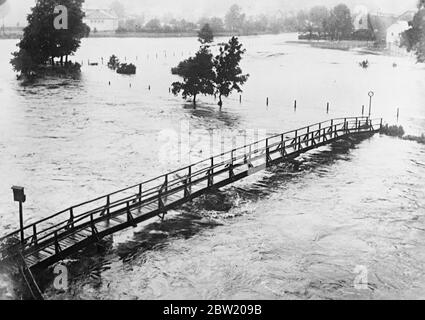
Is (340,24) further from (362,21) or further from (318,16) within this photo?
(318,16)

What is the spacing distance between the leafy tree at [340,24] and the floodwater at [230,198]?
289 ft

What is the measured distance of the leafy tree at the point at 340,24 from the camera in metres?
150

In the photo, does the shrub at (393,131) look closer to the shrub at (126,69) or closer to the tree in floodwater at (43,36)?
the tree in floodwater at (43,36)

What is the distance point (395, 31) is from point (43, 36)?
86215mm

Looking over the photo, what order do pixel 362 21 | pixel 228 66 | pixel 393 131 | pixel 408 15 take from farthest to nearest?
pixel 362 21 → pixel 408 15 → pixel 228 66 → pixel 393 131

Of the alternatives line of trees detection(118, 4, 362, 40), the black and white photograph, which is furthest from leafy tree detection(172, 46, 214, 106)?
line of trees detection(118, 4, 362, 40)

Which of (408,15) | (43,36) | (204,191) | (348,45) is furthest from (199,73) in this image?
(348,45)

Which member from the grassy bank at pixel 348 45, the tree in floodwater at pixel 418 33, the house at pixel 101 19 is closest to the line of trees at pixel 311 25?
the house at pixel 101 19

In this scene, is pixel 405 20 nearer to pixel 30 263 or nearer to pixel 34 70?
pixel 34 70

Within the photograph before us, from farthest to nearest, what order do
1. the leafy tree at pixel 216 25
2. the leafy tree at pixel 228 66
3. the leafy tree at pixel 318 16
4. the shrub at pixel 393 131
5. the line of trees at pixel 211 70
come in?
the leafy tree at pixel 318 16
the leafy tree at pixel 216 25
the line of trees at pixel 211 70
the leafy tree at pixel 228 66
the shrub at pixel 393 131

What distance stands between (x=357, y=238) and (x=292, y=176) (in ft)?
33.7

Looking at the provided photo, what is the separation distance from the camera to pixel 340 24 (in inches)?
5984
